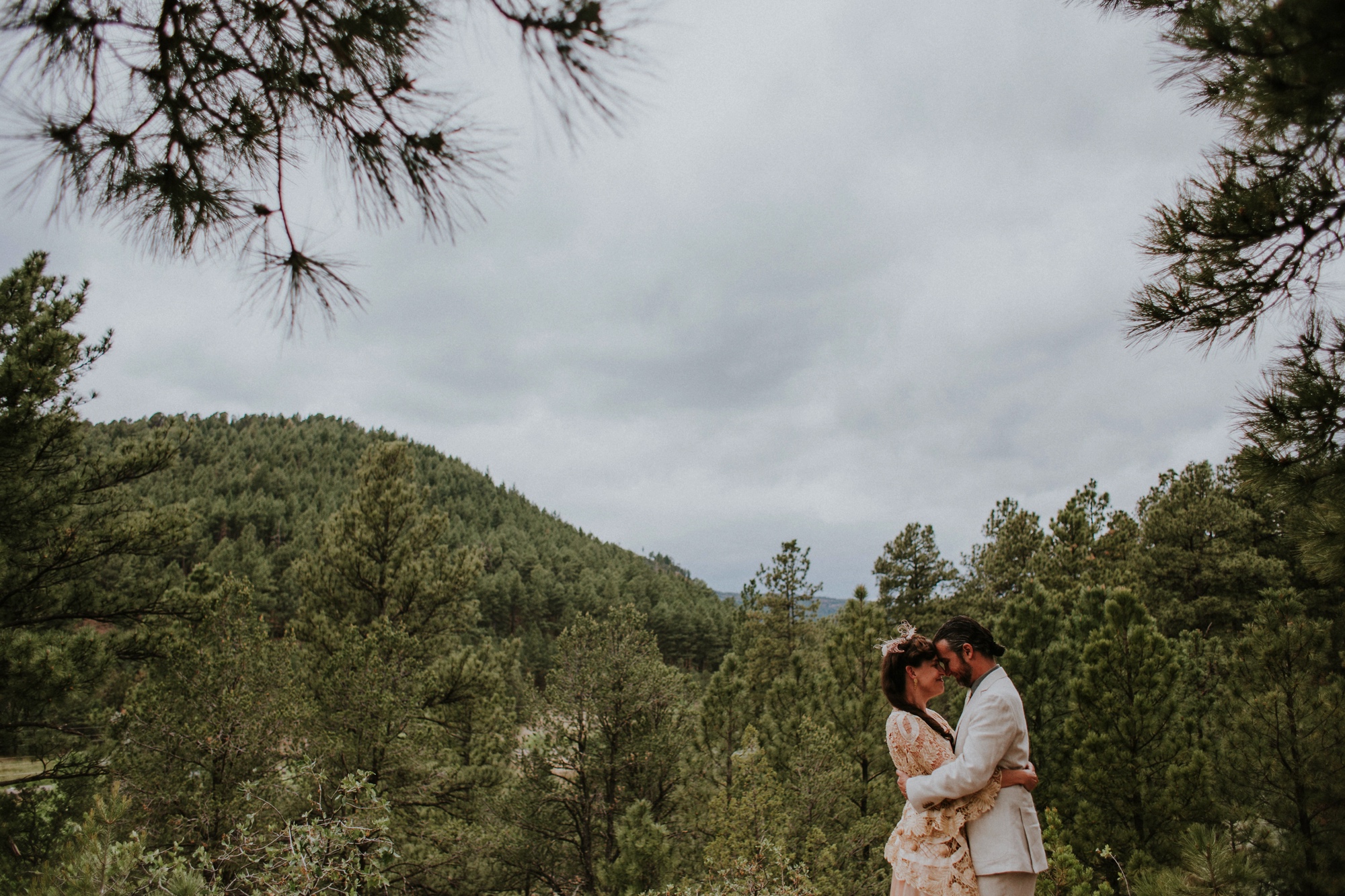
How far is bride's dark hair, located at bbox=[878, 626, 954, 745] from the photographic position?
277 centimetres

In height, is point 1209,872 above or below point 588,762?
above

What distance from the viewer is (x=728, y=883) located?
5078 mm

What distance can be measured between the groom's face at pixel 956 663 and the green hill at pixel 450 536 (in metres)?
25.2

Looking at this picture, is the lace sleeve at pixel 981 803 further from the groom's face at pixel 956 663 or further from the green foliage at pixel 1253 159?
the green foliage at pixel 1253 159

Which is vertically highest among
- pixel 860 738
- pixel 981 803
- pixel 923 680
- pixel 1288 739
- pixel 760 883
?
pixel 923 680

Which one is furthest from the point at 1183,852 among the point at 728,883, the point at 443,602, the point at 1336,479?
the point at 443,602

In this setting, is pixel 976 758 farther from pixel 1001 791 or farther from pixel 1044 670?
pixel 1044 670

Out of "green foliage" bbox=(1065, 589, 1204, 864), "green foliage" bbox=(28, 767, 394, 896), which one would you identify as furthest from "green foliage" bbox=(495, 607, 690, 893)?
"green foliage" bbox=(1065, 589, 1204, 864)

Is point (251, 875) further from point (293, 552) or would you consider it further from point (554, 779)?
point (293, 552)

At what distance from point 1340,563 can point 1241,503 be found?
16734mm

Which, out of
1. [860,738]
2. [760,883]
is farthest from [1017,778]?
[860,738]

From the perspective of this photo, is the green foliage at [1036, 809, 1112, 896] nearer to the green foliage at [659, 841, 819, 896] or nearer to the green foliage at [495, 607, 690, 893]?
the green foliage at [659, 841, 819, 896]

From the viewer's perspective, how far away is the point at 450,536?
217ft

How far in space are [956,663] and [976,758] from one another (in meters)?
0.41
